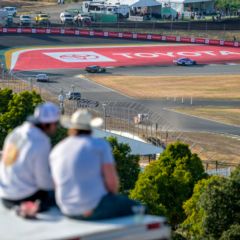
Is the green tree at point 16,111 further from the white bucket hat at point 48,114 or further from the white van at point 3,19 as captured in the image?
the white van at point 3,19

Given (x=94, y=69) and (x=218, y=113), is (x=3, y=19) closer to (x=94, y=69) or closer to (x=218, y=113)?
(x=94, y=69)

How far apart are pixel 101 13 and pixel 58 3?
25234mm

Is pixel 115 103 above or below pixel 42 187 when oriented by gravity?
below

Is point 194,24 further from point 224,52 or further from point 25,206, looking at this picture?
point 25,206

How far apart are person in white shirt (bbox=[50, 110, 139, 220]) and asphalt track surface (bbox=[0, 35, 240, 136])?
4502 cm

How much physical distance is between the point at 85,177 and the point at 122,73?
70.0 m

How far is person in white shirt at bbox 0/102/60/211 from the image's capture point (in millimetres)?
6918

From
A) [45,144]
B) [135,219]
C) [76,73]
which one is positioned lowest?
[76,73]

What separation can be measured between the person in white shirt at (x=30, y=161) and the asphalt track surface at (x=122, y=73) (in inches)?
1765

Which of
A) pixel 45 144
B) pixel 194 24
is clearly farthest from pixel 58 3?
pixel 45 144

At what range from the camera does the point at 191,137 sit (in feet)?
163

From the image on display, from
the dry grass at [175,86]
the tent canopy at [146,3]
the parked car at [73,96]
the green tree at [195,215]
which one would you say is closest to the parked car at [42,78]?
the dry grass at [175,86]

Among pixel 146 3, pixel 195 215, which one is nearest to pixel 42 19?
pixel 146 3

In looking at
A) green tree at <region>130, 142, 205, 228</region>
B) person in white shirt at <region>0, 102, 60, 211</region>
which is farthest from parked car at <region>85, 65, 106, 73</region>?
person in white shirt at <region>0, 102, 60, 211</region>
